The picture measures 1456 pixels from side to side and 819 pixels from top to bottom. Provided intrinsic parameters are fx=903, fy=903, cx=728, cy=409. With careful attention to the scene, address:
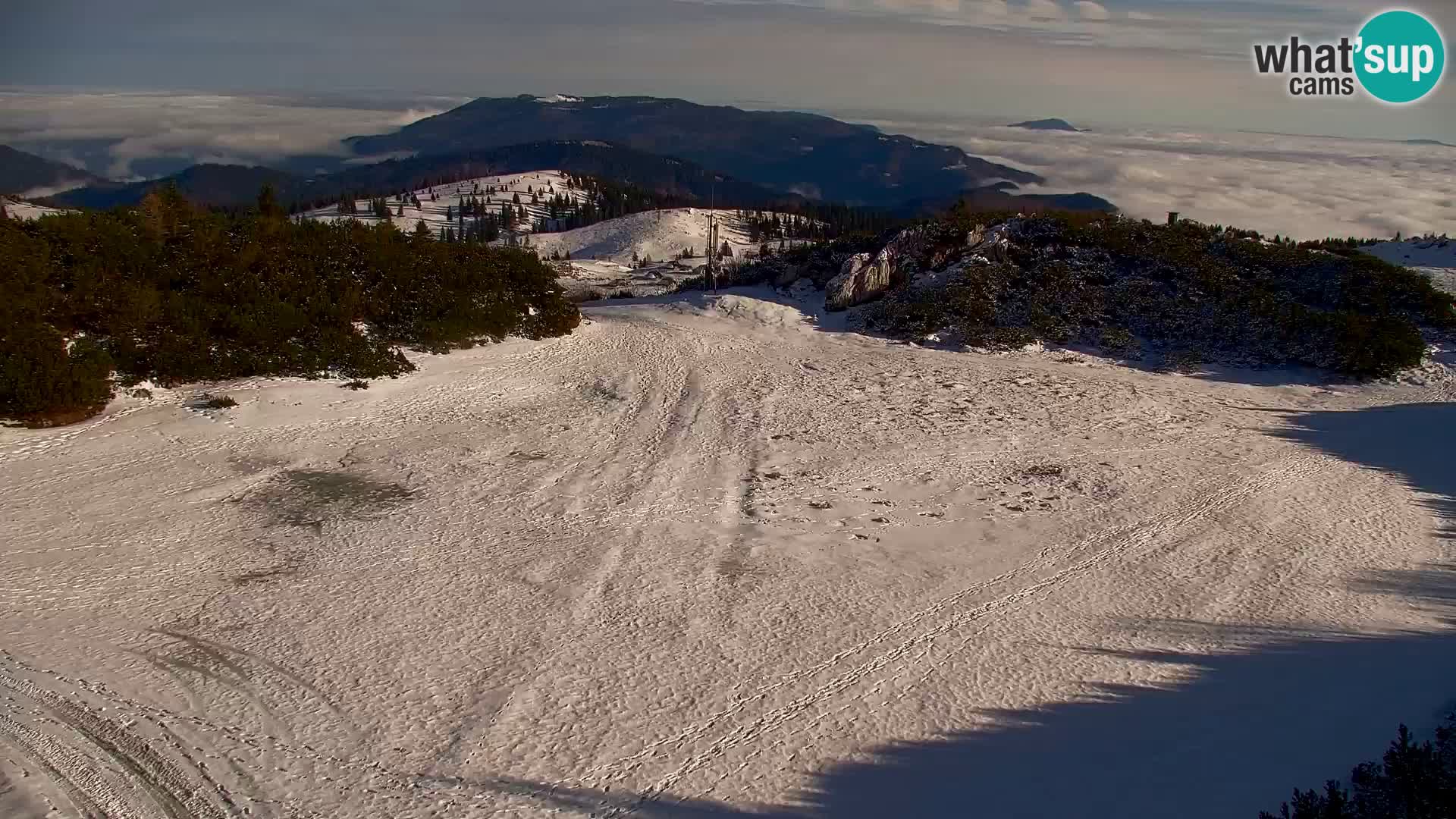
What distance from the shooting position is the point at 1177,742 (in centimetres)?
780

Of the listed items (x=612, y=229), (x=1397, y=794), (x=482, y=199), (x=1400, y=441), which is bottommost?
(x=1397, y=794)

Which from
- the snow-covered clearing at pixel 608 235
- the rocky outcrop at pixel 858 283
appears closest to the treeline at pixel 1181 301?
the rocky outcrop at pixel 858 283

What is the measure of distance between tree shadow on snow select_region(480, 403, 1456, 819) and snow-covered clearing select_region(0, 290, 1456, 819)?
1.3 inches

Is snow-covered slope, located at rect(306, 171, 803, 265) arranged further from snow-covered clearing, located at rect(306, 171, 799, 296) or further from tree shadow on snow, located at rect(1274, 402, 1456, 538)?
tree shadow on snow, located at rect(1274, 402, 1456, 538)

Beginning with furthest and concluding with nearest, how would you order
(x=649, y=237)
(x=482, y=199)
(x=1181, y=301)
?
(x=482, y=199) → (x=649, y=237) → (x=1181, y=301)

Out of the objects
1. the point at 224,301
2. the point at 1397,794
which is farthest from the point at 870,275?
the point at 1397,794

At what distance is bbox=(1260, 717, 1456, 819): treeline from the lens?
5.88 m

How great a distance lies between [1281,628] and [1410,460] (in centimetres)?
782

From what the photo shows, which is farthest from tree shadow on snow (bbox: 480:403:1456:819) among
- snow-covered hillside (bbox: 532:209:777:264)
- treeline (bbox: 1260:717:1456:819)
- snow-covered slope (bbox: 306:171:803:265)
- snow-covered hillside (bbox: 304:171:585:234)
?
snow-covered hillside (bbox: 304:171:585:234)

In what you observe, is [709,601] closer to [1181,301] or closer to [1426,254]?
[1181,301]

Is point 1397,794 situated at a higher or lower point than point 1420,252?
lower

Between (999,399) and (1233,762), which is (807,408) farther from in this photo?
(1233,762)

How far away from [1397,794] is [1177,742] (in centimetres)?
184

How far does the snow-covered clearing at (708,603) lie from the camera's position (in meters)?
7.41
